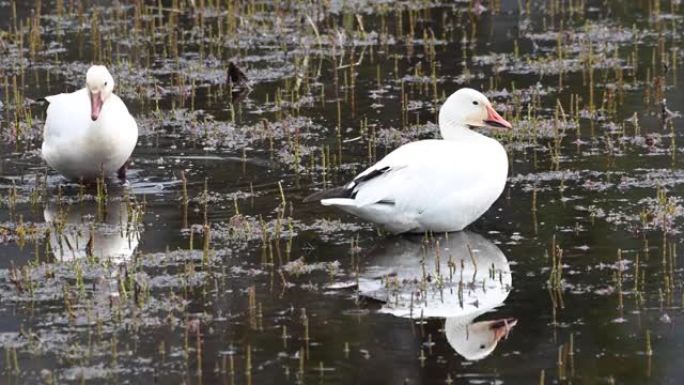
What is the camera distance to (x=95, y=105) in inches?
478

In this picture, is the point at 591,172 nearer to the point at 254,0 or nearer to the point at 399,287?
the point at 399,287

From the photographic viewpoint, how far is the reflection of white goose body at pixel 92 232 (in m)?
10.2

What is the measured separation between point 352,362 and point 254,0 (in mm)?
12078

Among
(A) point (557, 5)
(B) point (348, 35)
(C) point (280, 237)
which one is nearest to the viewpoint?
(C) point (280, 237)

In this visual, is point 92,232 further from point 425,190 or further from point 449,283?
point 449,283

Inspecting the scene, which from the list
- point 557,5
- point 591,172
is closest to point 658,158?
point 591,172

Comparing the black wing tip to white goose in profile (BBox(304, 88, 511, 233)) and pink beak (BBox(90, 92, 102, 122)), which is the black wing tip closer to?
white goose in profile (BBox(304, 88, 511, 233))

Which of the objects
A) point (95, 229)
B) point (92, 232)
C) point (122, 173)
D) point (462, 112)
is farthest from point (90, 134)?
point (462, 112)

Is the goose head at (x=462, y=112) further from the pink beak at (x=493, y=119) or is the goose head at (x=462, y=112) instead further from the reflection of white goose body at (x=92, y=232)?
the reflection of white goose body at (x=92, y=232)

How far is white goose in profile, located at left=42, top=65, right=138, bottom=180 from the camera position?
1211 centimetres

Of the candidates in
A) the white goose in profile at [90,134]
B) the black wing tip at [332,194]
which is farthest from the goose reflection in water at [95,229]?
the black wing tip at [332,194]

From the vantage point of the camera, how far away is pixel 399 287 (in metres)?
9.31

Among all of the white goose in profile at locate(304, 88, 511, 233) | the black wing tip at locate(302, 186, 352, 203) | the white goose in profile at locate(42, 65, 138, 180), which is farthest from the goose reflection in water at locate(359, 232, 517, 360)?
the white goose in profile at locate(42, 65, 138, 180)

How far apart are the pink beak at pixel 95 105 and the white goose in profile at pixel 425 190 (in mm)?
2379
